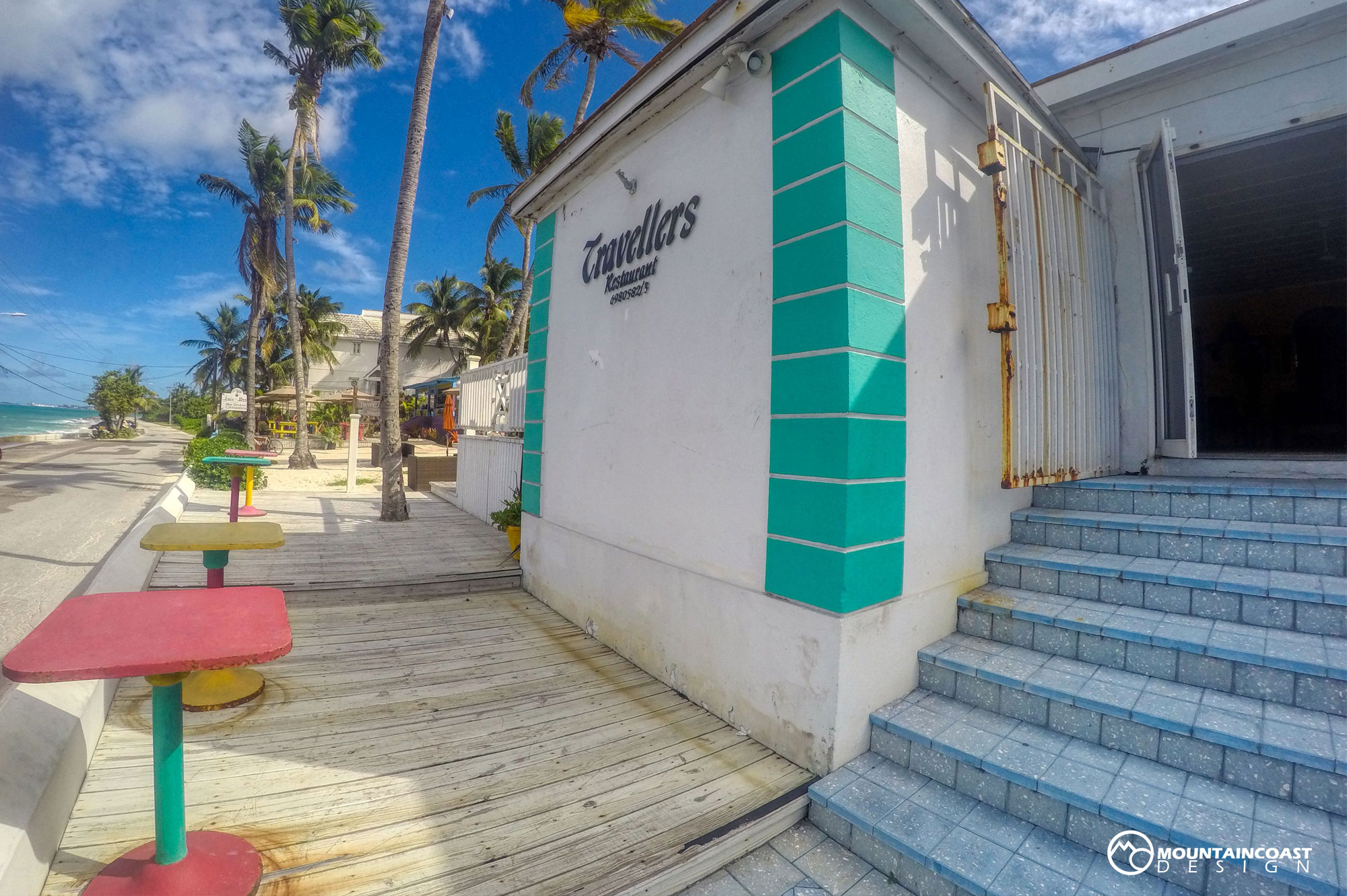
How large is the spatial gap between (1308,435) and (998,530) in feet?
25.1

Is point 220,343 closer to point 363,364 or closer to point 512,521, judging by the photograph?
point 363,364

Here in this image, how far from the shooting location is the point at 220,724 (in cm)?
291

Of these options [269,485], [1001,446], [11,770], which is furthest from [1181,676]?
[269,485]

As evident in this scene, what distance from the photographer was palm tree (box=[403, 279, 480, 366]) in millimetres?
33219

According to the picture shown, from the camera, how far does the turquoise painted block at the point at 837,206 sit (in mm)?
2701

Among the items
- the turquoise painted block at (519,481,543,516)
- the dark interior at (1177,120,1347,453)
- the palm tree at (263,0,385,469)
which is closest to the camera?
the dark interior at (1177,120,1347,453)

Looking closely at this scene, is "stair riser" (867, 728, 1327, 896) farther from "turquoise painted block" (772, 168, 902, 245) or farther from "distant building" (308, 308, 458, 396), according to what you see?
"distant building" (308, 308, 458, 396)

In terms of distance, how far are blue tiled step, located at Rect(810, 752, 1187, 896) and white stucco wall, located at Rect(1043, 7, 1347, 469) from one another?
3810 millimetres

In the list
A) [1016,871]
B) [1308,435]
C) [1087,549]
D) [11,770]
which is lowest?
[1016,871]

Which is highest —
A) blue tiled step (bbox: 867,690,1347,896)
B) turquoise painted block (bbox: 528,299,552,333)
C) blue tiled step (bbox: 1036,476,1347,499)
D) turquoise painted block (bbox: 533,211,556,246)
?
turquoise painted block (bbox: 533,211,556,246)

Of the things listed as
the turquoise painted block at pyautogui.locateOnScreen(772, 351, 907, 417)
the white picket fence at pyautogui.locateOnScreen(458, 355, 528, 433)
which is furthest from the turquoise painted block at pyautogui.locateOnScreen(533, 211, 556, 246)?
the turquoise painted block at pyautogui.locateOnScreen(772, 351, 907, 417)

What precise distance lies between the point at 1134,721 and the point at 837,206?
2.55 m

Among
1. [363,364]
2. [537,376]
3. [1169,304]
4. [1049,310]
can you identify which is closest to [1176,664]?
[1049,310]

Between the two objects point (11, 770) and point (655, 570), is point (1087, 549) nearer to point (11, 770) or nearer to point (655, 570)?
point (655, 570)
